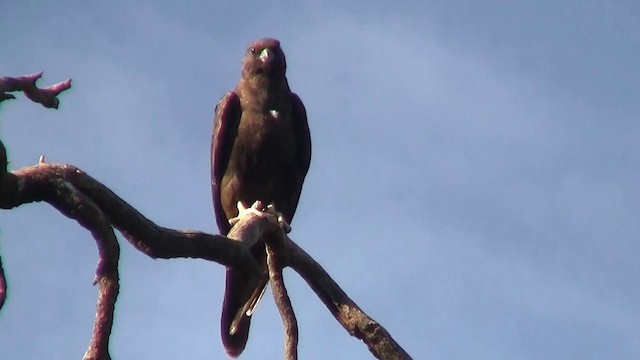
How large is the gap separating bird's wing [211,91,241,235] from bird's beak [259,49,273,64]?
33cm

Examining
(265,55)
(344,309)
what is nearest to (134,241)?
(344,309)

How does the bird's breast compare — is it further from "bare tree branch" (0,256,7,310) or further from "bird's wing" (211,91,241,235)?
"bare tree branch" (0,256,7,310)

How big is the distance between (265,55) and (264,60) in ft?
0.18

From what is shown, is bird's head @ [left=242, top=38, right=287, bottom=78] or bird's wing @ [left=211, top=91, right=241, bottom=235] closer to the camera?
bird's wing @ [left=211, top=91, right=241, bottom=235]

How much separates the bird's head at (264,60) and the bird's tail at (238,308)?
148 cm

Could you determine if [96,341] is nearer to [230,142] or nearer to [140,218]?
[140,218]

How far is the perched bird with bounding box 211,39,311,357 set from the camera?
18.7 ft

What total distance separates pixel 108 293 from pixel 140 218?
386 mm

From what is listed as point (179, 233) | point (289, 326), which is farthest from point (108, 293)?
point (289, 326)

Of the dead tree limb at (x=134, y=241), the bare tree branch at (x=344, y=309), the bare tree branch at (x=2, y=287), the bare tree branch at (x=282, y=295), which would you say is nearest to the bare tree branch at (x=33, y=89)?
the dead tree limb at (x=134, y=241)

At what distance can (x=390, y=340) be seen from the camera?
2594 mm

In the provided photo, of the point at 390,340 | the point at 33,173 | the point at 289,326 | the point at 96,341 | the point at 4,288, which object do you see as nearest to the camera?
the point at 96,341

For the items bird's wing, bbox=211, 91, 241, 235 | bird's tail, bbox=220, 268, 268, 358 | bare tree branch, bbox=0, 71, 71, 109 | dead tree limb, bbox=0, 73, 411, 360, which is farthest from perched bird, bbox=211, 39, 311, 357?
bare tree branch, bbox=0, 71, 71, 109

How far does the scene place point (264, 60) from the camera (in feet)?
19.9
